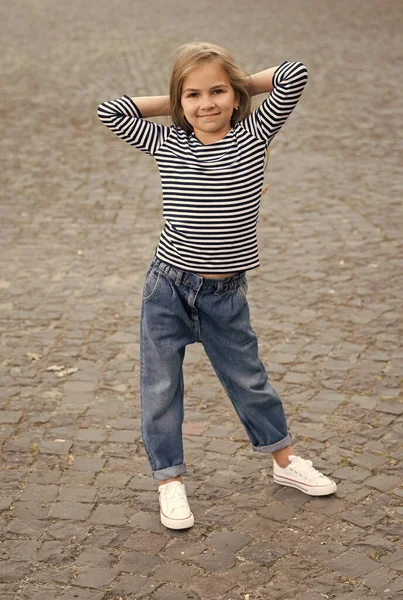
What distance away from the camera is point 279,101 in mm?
3480

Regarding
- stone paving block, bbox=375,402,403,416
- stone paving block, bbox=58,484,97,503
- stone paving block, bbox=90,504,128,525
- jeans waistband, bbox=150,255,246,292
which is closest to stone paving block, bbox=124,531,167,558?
stone paving block, bbox=90,504,128,525

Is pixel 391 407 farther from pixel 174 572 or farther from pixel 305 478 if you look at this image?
pixel 174 572

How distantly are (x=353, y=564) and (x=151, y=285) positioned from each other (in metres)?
1.21

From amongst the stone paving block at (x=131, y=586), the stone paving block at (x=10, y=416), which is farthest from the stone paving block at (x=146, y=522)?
the stone paving block at (x=10, y=416)

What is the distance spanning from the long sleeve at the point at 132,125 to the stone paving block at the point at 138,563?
4.70ft

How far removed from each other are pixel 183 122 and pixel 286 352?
2077 millimetres

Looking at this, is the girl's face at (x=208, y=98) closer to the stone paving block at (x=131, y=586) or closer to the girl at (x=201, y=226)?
the girl at (x=201, y=226)

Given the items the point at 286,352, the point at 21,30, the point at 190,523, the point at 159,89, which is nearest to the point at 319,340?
the point at 286,352

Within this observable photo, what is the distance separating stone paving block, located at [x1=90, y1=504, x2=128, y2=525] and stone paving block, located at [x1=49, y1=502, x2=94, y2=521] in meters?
0.03

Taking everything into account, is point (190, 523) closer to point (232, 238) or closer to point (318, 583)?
point (318, 583)

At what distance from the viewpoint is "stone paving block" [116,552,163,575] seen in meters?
3.50

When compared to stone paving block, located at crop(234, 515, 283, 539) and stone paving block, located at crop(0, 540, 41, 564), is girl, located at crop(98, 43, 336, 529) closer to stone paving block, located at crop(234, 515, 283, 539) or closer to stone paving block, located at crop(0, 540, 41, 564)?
stone paving block, located at crop(234, 515, 283, 539)

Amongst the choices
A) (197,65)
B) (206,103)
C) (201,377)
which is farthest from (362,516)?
(197,65)

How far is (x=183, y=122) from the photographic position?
11.9 ft
